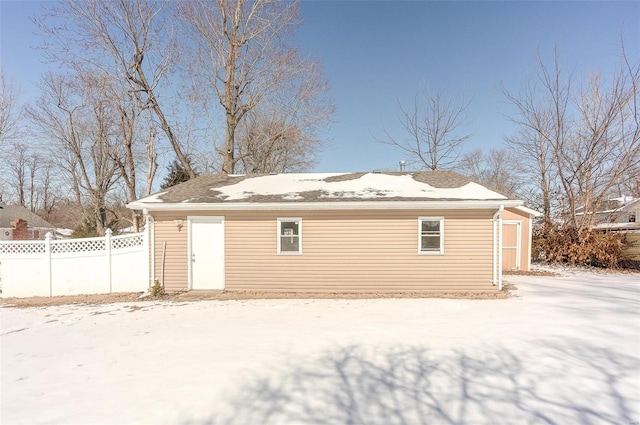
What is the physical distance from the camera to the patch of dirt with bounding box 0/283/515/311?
8078mm

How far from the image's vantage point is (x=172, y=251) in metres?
8.72

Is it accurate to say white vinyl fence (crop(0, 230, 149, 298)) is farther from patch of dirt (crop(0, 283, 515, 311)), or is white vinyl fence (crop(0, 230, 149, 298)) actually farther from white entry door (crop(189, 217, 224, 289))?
white entry door (crop(189, 217, 224, 289))

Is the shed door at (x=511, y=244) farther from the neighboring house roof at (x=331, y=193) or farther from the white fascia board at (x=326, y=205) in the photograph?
the white fascia board at (x=326, y=205)

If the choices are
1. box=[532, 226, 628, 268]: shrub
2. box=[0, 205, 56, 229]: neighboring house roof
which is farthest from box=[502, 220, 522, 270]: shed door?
box=[0, 205, 56, 229]: neighboring house roof

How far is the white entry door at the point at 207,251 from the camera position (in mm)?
8734

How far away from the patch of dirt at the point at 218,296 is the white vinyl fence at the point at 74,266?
0.95 ft

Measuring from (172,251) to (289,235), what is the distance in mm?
3358

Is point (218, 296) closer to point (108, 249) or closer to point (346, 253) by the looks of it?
point (108, 249)

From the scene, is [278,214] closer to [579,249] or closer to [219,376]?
[219,376]

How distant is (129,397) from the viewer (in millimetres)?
3350

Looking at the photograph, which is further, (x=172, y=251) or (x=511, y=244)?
(x=511, y=244)

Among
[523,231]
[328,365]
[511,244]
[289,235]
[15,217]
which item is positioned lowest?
[328,365]

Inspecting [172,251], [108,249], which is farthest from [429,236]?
[108,249]

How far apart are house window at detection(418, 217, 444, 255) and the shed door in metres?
5.58
